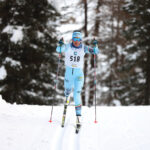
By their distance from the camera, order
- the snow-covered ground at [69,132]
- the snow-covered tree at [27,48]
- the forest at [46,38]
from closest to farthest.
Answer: the snow-covered ground at [69,132]
the snow-covered tree at [27,48]
the forest at [46,38]

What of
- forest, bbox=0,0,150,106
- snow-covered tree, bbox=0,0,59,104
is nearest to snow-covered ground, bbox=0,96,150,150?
forest, bbox=0,0,150,106

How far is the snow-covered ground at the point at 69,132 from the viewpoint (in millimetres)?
4031

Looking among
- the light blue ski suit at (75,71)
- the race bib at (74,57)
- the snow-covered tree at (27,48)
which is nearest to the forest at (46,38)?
the snow-covered tree at (27,48)

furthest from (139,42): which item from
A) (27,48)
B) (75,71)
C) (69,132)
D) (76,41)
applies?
(69,132)

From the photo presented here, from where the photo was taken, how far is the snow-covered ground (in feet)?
13.2

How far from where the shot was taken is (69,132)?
194 inches

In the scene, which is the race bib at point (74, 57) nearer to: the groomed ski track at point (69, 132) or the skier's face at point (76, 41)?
the skier's face at point (76, 41)

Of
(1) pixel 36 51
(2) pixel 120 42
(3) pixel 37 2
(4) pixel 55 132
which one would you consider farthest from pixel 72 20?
(4) pixel 55 132

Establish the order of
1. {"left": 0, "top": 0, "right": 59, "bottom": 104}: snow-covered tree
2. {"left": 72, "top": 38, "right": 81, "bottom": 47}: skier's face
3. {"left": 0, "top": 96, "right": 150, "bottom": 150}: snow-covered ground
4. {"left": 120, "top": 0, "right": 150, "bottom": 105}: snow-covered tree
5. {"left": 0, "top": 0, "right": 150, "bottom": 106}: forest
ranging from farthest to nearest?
{"left": 120, "top": 0, "right": 150, "bottom": 105}: snow-covered tree < {"left": 0, "top": 0, "right": 150, "bottom": 106}: forest < {"left": 0, "top": 0, "right": 59, "bottom": 104}: snow-covered tree < {"left": 72, "top": 38, "right": 81, "bottom": 47}: skier's face < {"left": 0, "top": 96, "right": 150, "bottom": 150}: snow-covered ground

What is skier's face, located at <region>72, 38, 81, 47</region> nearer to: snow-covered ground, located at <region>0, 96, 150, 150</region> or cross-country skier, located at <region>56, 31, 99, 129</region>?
cross-country skier, located at <region>56, 31, 99, 129</region>

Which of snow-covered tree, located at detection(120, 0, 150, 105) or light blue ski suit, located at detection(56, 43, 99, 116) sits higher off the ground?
snow-covered tree, located at detection(120, 0, 150, 105)

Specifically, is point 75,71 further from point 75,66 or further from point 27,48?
point 27,48

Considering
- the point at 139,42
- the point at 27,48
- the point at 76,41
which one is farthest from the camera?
the point at 139,42

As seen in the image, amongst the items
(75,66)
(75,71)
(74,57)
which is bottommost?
(75,71)
